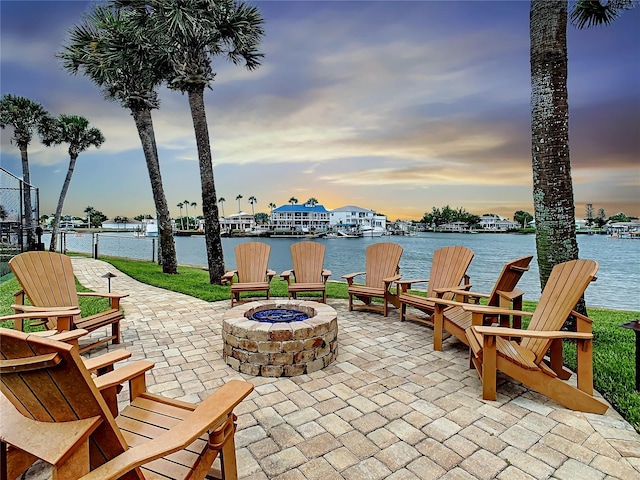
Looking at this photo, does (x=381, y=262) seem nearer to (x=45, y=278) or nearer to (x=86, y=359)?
(x=86, y=359)

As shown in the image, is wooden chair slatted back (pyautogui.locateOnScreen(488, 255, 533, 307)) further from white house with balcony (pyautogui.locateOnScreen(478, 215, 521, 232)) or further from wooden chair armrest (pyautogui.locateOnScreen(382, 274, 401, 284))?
white house with balcony (pyautogui.locateOnScreen(478, 215, 521, 232))

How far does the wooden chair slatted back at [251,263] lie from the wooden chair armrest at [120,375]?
4.20m

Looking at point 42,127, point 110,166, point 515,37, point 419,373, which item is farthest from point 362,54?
point 42,127

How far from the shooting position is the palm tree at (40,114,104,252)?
19625 mm

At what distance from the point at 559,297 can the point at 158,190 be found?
10.9 m

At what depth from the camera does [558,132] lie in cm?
414

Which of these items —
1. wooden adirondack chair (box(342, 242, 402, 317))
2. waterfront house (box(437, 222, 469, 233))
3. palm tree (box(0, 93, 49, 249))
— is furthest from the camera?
waterfront house (box(437, 222, 469, 233))

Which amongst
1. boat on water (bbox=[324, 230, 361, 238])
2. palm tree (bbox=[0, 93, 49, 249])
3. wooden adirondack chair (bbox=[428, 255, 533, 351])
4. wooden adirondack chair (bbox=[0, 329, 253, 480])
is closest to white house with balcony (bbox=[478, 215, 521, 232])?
boat on water (bbox=[324, 230, 361, 238])

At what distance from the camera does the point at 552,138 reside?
4160 mm

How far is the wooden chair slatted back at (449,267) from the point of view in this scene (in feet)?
15.2

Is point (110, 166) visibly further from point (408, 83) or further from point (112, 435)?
point (112, 435)

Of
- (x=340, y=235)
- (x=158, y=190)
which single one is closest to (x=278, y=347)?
(x=158, y=190)

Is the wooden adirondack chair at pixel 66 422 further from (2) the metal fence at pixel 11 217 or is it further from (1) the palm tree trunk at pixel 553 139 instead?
(2) the metal fence at pixel 11 217

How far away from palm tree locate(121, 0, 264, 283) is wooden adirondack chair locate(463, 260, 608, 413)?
6625 millimetres
